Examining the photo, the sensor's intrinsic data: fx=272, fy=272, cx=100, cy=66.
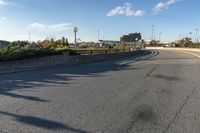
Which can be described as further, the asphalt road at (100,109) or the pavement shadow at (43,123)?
the asphalt road at (100,109)

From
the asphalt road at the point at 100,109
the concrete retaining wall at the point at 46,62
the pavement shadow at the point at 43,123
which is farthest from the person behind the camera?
the concrete retaining wall at the point at 46,62

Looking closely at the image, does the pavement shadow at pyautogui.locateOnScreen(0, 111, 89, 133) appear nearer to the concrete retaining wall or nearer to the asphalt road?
the asphalt road

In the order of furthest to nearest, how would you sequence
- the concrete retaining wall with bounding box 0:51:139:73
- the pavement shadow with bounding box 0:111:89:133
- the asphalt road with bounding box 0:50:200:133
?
the concrete retaining wall with bounding box 0:51:139:73
the asphalt road with bounding box 0:50:200:133
the pavement shadow with bounding box 0:111:89:133

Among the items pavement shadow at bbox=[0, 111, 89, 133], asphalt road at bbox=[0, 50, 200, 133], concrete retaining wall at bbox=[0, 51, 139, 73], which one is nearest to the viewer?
pavement shadow at bbox=[0, 111, 89, 133]

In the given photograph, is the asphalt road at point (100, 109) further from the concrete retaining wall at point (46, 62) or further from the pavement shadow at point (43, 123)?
the concrete retaining wall at point (46, 62)

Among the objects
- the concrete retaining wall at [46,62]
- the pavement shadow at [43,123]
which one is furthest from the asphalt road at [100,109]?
the concrete retaining wall at [46,62]

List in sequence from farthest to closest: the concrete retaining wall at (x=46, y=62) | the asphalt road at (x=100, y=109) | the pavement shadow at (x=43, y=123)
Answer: the concrete retaining wall at (x=46, y=62) < the asphalt road at (x=100, y=109) < the pavement shadow at (x=43, y=123)

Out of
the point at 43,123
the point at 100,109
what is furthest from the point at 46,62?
the point at 43,123

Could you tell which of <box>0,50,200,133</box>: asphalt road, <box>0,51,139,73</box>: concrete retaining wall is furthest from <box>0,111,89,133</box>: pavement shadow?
<box>0,51,139,73</box>: concrete retaining wall

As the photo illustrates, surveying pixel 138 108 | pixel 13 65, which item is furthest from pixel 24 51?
pixel 138 108

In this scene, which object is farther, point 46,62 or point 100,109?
point 46,62

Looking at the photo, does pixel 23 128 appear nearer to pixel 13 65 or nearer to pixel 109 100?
pixel 109 100

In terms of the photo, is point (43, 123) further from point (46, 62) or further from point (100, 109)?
point (46, 62)

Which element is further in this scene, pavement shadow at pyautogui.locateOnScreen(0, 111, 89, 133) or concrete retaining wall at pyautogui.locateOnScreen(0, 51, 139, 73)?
concrete retaining wall at pyautogui.locateOnScreen(0, 51, 139, 73)
